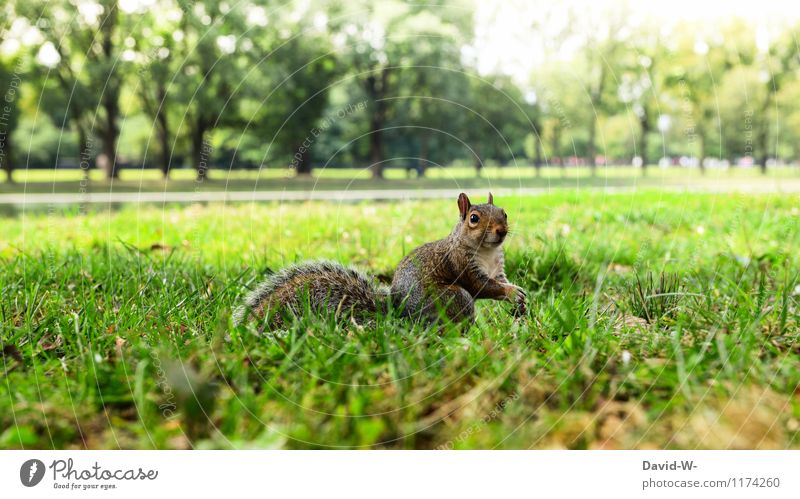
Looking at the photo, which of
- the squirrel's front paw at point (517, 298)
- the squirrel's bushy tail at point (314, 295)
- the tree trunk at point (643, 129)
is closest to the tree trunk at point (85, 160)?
the squirrel's bushy tail at point (314, 295)

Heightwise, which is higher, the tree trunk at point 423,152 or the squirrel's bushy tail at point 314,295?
the tree trunk at point 423,152

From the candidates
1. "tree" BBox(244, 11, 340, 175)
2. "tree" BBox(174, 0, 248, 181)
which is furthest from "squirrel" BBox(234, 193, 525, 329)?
"tree" BBox(174, 0, 248, 181)

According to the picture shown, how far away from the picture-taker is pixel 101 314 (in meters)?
2.93

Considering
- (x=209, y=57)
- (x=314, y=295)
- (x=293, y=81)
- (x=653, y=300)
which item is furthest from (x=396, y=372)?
(x=209, y=57)

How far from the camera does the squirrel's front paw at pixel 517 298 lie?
2.97 metres

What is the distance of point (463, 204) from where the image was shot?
2.98 metres

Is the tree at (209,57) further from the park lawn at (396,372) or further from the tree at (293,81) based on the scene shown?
the park lawn at (396,372)

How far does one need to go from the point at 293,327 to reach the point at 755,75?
23.2 metres

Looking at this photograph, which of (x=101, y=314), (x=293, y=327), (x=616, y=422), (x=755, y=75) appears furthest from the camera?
(x=755, y=75)
